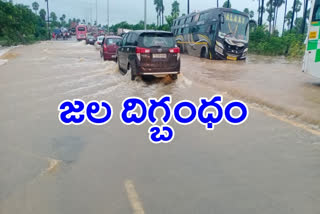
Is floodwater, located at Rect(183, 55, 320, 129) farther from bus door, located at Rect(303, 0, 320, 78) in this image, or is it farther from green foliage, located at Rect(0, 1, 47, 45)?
green foliage, located at Rect(0, 1, 47, 45)

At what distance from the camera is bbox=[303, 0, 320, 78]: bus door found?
9852 mm

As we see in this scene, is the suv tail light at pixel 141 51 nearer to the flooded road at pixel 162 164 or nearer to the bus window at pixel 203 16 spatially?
the flooded road at pixel 162 164

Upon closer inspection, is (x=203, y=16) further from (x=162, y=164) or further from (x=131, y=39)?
(x=162, y=164)

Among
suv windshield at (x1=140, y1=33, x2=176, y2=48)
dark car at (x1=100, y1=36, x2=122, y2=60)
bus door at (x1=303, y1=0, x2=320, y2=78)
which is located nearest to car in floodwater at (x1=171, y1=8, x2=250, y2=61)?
dark car at (x1=100, y1=36, x2=122, y2=60)

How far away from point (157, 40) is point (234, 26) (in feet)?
32.8

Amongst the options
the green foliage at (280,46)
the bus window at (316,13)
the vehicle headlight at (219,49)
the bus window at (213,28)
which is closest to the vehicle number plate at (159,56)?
the bus window at (316,13)

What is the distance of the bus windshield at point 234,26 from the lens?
18.8 m

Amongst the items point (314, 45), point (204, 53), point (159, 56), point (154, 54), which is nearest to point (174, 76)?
point (159, 56)

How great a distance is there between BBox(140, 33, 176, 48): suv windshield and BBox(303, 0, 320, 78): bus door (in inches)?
178

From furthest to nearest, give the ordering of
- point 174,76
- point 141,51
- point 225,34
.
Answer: point 225,34
point 174,76
point 141,51

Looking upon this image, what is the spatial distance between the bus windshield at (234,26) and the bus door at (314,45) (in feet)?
28.8

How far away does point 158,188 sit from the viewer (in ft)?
12.2

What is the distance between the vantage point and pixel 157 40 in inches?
415

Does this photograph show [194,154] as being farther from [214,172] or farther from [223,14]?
[223,14]
